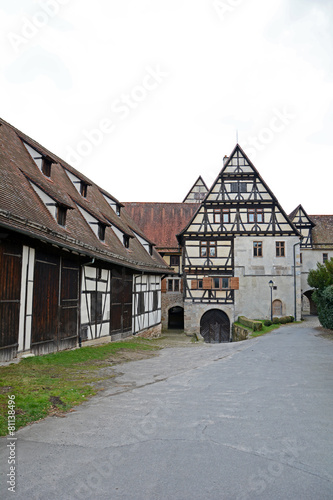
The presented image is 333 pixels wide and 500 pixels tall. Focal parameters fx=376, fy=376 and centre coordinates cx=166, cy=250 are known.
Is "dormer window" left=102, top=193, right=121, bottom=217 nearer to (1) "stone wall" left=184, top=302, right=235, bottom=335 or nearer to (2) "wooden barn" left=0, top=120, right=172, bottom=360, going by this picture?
(2) "wooden barn" left=0, top=120, right=172, bottom=360

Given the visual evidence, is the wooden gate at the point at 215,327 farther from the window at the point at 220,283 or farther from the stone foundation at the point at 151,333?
the stone foundation at the point at 151,333

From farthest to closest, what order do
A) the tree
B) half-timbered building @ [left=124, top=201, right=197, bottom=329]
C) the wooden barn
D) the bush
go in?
1. half-timbered building @ [left=124, top=201, right=197, bottom=329]
2. the tree
3. the bush
4. the wooden barn

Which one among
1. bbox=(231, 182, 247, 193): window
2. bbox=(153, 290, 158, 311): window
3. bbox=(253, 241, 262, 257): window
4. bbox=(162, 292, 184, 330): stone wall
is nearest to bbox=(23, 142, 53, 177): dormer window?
bbox=(153, 290, 158, 311): window

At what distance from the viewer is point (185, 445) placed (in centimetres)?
457

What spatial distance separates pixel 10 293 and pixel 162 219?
84.9ft

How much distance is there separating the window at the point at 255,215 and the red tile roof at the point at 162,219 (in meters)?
6.39

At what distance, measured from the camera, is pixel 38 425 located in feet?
17.0

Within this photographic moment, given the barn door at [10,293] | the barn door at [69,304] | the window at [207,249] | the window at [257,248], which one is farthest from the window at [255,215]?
the barn door at [10,293]

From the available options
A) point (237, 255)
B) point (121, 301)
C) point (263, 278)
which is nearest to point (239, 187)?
point (237, 255)

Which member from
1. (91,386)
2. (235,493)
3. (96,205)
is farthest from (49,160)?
(235,493)

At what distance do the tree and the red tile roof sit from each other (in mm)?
13679

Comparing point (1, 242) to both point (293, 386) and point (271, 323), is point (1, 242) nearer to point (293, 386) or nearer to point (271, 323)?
point (293, 386)

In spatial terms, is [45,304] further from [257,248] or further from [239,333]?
[257,248]

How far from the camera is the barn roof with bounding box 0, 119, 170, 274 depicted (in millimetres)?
9712
